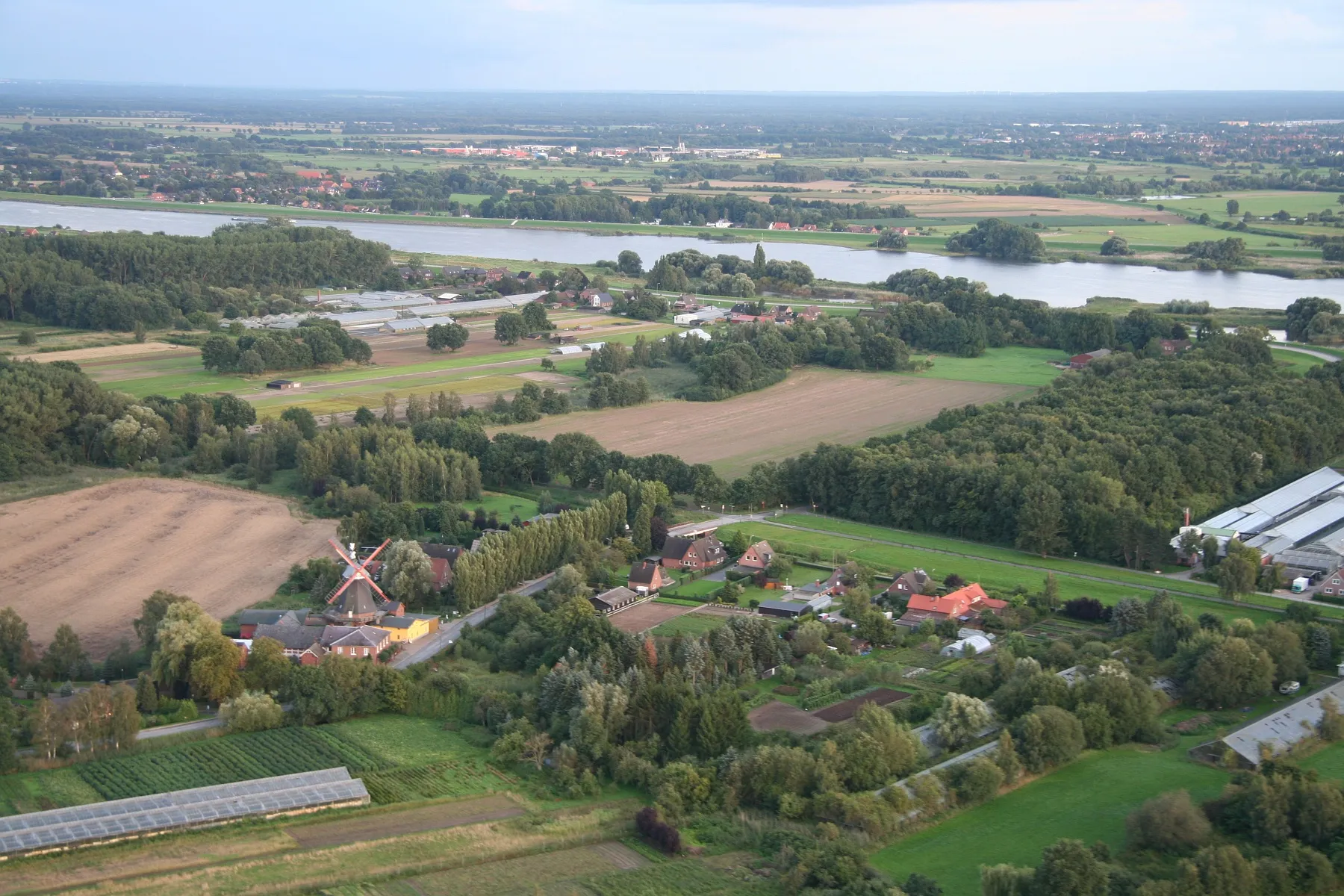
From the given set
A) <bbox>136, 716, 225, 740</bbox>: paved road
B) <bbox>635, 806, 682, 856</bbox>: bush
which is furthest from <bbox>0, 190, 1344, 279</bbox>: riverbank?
<bbox>136, 716, 225, 740</bbox>: paved road

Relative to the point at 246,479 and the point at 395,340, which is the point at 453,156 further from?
the point at 246,479

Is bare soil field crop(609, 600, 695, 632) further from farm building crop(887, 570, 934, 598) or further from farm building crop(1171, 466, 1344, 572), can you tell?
farm building crop(1171, 466, 1344, 572)

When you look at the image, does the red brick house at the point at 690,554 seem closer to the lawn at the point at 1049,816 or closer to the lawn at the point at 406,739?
the lawn at the point at 406,739

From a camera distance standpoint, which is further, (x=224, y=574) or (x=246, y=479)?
(x=246, y=479)

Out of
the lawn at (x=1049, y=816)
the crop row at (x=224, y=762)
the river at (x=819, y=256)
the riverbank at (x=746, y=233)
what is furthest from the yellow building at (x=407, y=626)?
the riverbank at (x=746, y=233)

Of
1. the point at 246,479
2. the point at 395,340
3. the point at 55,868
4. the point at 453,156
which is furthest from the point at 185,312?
the point at 453,156

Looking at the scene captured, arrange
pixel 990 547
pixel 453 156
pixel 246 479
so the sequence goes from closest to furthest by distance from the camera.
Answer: pixel 990 547, pixel 246 479, pixel 453 156
